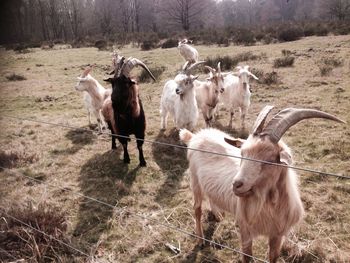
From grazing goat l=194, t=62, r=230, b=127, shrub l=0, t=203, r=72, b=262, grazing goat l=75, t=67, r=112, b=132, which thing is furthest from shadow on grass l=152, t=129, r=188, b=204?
grazing goat l=75, t=67, r=112, b=132

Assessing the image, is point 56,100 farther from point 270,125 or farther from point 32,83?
point 270,125

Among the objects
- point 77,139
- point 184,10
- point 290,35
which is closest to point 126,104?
point 77,139

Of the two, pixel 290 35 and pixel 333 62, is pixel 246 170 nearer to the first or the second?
pixel 333 62

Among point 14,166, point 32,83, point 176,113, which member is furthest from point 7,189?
point 32,83

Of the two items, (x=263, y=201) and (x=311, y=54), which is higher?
(x=311, y=54)

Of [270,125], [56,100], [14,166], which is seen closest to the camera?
[270,125]

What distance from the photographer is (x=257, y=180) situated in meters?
2.61

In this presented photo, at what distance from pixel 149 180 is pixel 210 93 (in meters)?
3.14

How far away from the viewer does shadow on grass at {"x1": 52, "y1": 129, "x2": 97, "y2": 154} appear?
752 cm

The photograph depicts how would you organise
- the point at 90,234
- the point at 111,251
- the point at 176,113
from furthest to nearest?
1. the point at 176,113
2. the point at 90,234
3. the point at 111,251

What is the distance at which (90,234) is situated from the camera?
14.4ft

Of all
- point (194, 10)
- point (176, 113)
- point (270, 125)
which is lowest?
point (176, 113)

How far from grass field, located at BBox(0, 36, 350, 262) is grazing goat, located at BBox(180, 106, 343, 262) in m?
0.75

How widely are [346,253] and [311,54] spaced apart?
1344 centimetres
